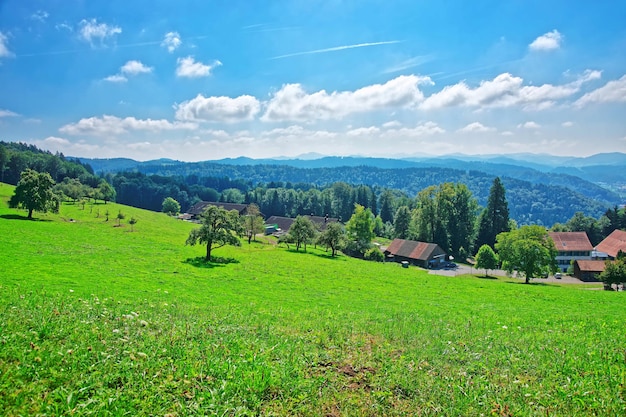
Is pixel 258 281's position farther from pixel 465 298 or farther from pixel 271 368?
pixel 271 368

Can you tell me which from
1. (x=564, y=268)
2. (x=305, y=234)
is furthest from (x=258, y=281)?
(x=564, y=268)

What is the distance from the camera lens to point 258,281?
92.1ft

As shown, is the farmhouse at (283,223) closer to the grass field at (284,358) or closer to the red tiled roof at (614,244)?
the red tiled roof at (614,244)

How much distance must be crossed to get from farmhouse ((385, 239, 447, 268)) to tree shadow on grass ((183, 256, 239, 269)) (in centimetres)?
4344

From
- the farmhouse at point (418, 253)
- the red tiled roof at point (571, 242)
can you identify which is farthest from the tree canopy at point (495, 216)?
the farmhouse at point (418, 253)

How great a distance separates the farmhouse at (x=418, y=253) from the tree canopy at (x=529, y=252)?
1947cm

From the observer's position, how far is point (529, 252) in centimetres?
4688

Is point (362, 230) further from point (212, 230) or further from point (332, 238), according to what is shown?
point (212, 230)

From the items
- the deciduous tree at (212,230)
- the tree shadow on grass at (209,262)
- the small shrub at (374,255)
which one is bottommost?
the small shrub at (374,255)

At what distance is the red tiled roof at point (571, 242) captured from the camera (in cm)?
8062

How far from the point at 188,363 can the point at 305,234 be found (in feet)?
174

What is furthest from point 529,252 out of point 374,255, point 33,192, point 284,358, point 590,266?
point 33,192

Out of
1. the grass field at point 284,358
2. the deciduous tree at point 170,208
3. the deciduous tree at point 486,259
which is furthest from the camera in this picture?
→ the deciduous tree at point 170,208

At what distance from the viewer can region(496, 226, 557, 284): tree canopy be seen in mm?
46875
